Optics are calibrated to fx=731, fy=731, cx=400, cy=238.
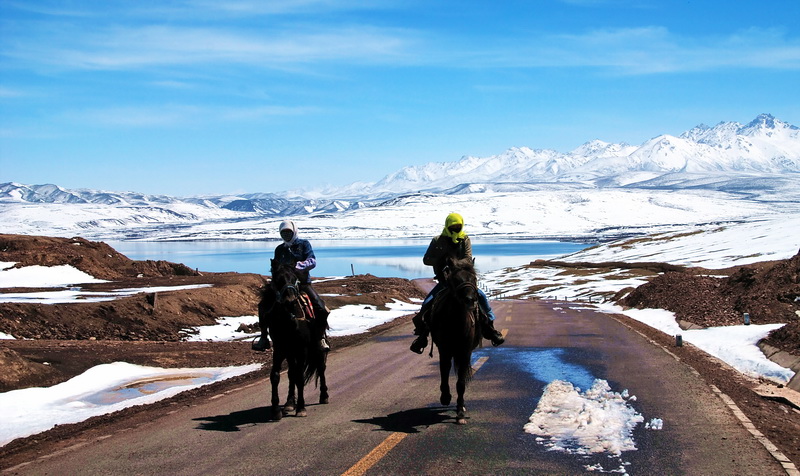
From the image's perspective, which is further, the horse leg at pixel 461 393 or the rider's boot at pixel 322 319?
the rider's boot at pixel 322 319

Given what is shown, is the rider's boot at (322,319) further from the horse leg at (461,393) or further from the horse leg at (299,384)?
the horse leg at (461,393)

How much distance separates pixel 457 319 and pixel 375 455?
2561mm

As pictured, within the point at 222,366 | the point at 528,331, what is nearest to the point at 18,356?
the point at 222,366

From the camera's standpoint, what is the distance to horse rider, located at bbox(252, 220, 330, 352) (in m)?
11.1

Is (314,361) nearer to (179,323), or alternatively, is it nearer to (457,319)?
(457,319)

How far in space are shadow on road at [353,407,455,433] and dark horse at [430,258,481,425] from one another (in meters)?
0.41

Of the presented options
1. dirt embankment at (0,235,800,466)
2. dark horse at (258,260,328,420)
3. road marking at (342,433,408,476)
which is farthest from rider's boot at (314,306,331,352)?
dirt embankment at (0,235,800,466)

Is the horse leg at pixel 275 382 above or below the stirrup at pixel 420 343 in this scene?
below

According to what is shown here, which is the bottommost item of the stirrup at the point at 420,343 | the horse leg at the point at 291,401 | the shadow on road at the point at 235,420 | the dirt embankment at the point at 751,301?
the dirt embankment at the point at 751,301

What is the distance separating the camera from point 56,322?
2350 cm

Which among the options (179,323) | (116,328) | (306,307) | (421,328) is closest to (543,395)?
(421,328)

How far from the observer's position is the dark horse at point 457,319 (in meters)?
10.2

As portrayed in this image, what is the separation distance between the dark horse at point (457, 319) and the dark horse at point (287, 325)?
1.94 metres

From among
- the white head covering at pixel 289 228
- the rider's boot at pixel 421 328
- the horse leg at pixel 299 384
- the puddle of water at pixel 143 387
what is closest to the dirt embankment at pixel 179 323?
the puddle of water at pixel 143 387
